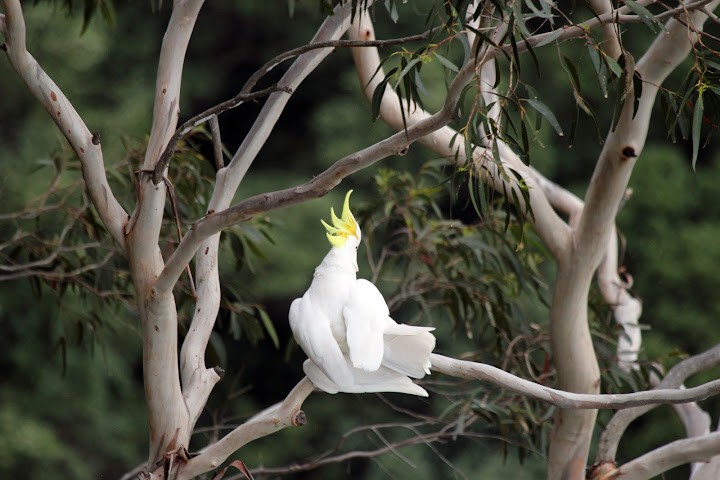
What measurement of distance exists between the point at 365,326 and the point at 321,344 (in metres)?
0.06

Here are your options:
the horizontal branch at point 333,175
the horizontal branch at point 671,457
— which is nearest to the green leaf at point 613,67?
the horizontal branch at point 333,175

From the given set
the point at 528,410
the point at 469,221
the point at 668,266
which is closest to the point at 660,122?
the point at 668,266

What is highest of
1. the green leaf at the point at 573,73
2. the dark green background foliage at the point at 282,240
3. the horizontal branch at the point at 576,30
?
the horizontal branch at the point at 576,30

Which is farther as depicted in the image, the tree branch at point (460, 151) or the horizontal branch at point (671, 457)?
the tree branch at point (460, 151)

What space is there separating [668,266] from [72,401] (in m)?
2.08

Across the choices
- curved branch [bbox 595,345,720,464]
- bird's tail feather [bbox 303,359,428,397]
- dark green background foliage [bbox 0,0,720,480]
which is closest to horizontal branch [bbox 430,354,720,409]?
bird's tail feather [bbox 303,359,428,397]

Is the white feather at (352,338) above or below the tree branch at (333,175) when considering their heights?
below

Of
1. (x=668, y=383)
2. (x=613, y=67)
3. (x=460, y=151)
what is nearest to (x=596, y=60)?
(x=613, y=67)

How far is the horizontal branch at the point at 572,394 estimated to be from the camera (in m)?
0.97

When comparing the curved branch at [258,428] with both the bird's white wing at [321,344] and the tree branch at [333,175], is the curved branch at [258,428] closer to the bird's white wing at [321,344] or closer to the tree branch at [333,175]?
the bird's white wing at [321,344]

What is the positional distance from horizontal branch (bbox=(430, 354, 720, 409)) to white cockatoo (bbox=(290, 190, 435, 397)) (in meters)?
0.05

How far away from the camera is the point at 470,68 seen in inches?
36.8

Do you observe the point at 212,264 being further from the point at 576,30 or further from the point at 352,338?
the point at 576,30

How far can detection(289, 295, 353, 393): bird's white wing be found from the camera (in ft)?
3.37
